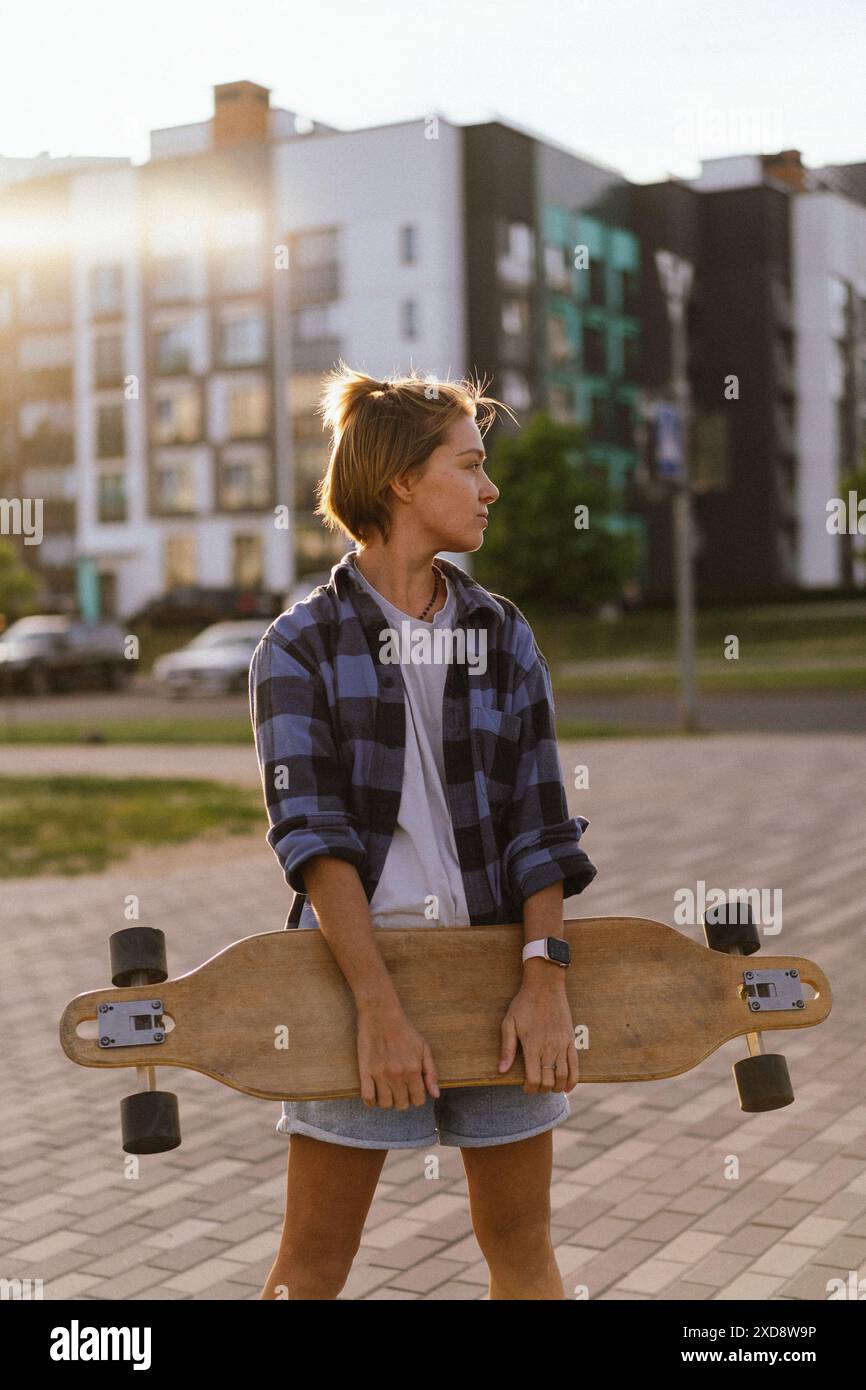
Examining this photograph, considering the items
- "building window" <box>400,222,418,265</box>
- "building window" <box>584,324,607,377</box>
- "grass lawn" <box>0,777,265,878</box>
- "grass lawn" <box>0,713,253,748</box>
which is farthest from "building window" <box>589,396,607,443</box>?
"grass lawn" <box>0,777,265,878</box>

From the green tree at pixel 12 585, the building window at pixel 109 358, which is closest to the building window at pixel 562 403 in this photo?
the building window at pixel 109 358

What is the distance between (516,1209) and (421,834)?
0.59 metres

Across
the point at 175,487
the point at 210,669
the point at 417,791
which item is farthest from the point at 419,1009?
the point at 175,487

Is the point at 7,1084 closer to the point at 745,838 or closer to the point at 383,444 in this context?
the point at 383,444

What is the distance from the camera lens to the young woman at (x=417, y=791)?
240cm

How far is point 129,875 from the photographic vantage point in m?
10.0

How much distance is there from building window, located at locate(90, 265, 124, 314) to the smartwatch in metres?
55.7

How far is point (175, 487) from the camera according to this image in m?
55.2

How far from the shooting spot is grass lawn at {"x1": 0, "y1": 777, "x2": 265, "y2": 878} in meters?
10.8

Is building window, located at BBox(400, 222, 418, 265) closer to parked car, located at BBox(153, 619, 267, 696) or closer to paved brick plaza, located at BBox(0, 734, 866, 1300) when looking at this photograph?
parked car, located at BBox(153, 619, 267, 696)

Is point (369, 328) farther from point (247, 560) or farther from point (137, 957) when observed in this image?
point (137, 957)

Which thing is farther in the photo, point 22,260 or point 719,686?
point 22,260
